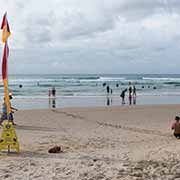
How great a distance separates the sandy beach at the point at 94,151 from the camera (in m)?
8.00

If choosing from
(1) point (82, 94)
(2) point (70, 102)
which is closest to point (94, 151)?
(2) point (70, 102)

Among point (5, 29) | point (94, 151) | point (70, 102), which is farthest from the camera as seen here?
point (70, 102)

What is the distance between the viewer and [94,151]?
10.6m

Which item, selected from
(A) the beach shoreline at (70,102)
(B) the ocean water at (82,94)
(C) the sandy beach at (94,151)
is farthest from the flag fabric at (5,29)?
(B) the ocean water at (82,94)

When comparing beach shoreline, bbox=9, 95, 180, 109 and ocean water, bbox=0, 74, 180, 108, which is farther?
ocean water, bbox=0, 74, 180, 108

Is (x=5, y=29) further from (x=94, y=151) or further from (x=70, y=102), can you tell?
(x=70, y=102)

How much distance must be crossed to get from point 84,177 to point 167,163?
208 centimetres

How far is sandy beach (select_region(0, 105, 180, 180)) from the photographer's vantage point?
8.00 m

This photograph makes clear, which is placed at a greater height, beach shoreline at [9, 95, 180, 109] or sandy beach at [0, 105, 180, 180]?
sandy beach at [0, 105, 180, 180]

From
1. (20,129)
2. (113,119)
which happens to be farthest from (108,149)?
(113,119)

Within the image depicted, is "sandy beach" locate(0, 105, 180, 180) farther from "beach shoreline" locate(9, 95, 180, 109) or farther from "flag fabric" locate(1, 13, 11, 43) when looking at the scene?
"beach shoreline" locate(9, 95, 180, 109)

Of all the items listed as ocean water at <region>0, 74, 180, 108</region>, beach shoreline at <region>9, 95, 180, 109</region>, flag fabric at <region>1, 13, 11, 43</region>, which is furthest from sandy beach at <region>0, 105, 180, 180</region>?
ocean water at <region>0, 74, 180, 108</region>

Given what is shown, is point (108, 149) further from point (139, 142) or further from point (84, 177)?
point (84, 177)

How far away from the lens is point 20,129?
15852 millimetres
